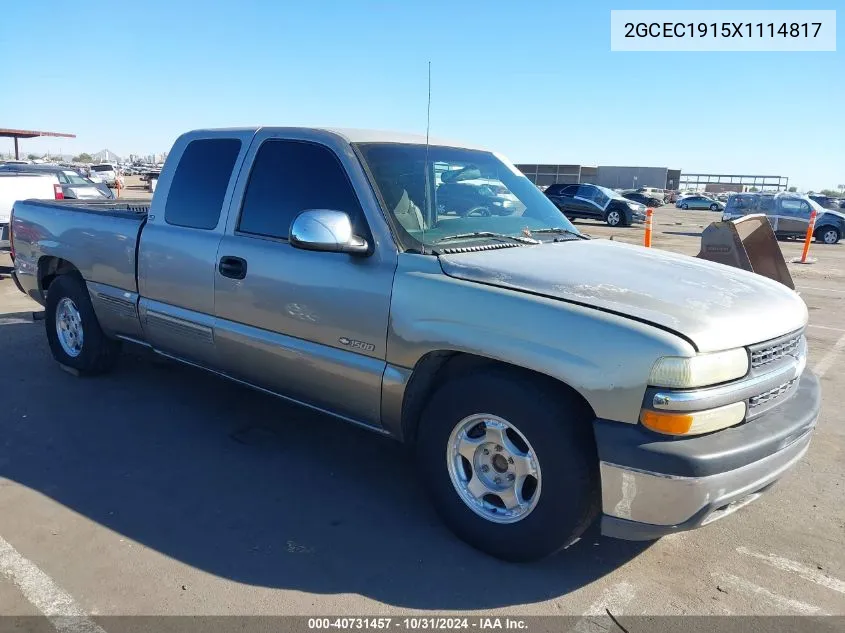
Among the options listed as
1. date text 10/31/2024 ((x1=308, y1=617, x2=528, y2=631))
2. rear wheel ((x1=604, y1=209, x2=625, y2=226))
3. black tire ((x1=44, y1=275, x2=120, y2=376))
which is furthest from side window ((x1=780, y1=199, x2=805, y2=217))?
date text 10/31/2024 ((x1=308, y1=617, x2=528, y2=631))

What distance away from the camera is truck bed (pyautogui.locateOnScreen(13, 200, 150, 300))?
4.75m

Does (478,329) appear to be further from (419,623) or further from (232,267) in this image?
(232,267)

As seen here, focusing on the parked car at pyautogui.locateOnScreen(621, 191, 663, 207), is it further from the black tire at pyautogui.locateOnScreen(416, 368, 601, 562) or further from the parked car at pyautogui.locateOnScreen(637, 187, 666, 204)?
the black tire at pyautogui.locateOnScreen(416, 368, 601, 562)

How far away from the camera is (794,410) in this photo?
3.01 m

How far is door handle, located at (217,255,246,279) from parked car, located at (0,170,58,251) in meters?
7.41

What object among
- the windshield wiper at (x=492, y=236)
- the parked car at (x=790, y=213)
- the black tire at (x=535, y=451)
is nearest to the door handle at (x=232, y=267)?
the windshield wiper at (x=492, y=236)

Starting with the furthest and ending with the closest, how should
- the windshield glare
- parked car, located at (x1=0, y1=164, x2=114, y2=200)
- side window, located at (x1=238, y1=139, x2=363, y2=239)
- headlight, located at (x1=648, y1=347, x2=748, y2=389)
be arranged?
1. the windshield glare
2. parked car, located at (x1=0, y1=164, x2=114, y2=200)
3. side window, located at (x1=238, y1=139, x2=363, y2=239)
4. headlight, located at (x1=648, y1=347, x2=748, y2=389)

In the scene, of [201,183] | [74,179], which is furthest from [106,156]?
[201,183]

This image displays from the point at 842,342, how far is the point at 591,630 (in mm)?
6681

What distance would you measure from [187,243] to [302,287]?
1.12 m

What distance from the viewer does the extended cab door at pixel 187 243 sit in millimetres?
4168

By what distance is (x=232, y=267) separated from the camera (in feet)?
13.0

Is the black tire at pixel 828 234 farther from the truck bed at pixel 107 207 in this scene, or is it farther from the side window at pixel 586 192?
the truck bed at pixel 107 207

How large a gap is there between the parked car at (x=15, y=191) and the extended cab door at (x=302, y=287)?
24.5 feet
